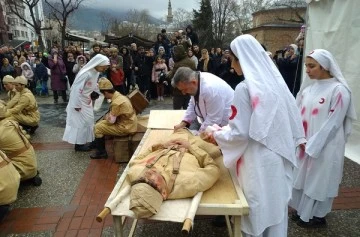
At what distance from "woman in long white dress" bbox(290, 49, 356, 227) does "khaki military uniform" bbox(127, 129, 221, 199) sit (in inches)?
40.7

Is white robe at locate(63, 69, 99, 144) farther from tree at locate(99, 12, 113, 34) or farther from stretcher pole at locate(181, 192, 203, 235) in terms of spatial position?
tree at locate(99, 12, 113, 34)

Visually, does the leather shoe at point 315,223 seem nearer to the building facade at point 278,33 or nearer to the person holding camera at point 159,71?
the person holding camera at point 159,71

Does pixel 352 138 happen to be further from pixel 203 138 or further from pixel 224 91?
pixel 203 138

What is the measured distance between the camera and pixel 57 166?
4992mm

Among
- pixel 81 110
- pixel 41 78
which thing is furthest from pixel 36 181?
pixel 41 78

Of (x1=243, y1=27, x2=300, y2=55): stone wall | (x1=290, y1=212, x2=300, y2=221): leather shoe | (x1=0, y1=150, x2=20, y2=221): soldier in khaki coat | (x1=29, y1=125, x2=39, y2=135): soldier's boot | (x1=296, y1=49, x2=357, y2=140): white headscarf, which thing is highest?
(x1=243, y1=27, x2=300, y2=55): stone wall

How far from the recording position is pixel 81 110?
18.2 ft

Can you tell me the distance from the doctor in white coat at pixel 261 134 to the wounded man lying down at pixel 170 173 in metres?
0.35

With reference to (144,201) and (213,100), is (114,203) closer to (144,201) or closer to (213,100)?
(144,201)

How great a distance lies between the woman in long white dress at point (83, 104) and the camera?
5.40 m

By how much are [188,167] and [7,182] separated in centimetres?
216

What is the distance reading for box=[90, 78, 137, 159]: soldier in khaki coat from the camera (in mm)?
4902

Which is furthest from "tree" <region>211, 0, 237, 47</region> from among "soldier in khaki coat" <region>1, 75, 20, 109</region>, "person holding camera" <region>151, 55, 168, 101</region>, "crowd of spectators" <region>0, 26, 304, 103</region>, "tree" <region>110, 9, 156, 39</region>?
"soldier in khaki coat" <region>1, 75, 20, 109</region>

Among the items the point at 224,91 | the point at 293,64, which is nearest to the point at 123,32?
the point at 293,64
